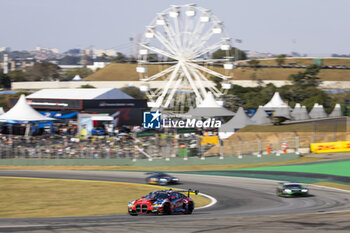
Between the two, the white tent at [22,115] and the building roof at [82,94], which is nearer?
the white tent at [22,115]

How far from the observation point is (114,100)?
215 ft

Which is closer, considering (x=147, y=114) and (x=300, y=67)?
(x=147, y=114)

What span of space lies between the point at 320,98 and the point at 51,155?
52.2m

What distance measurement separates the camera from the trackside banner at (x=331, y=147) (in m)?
38.5

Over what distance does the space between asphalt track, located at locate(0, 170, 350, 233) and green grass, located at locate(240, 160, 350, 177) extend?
4.25m

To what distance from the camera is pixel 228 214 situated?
53.1 feet

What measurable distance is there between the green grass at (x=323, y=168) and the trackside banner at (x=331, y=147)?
4146 mm

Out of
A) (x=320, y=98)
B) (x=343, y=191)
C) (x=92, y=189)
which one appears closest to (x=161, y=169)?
(x=92, y=189)

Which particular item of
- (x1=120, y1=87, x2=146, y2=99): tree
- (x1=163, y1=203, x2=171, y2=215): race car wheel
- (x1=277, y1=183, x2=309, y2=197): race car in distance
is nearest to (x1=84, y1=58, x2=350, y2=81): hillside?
(x1=120, y1=87, x2=146, y2=99): tree

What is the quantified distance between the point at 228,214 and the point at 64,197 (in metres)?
10.3

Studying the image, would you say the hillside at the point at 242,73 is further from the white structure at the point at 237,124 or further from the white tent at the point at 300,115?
the white structure at the point at 237,124

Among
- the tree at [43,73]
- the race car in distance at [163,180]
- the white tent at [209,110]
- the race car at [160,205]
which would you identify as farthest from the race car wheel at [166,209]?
the tree at [43,73]

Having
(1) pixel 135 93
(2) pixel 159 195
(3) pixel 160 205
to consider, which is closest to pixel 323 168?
(2) pixel 159 195

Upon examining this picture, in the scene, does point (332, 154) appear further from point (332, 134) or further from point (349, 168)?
point (349, 168)
